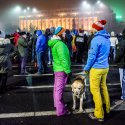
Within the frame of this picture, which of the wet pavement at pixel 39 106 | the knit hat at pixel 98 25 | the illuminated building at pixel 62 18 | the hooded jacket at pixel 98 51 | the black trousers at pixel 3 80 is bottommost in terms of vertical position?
the wet pavement at pixel 39 106

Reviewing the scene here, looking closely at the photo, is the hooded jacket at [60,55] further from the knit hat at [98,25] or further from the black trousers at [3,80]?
the black trousers at [3,80]

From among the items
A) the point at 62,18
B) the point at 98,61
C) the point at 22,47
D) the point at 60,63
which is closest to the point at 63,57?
the point at 60,63

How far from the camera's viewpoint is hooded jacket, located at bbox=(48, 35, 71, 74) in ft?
22.4

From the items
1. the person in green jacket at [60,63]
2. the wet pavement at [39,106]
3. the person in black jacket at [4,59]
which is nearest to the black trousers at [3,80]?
the person in black jacket at [4,59]

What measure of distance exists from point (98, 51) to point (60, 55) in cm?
83

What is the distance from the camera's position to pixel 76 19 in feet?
328

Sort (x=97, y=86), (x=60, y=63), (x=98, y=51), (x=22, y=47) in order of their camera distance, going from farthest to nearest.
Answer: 1. (x=22, y=47)
2. (x=60, y=63)
3. (x=97, y=86)
4. (x=98, y=51)

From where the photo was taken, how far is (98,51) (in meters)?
6.61

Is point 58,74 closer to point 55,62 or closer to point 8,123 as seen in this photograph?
point 55,62

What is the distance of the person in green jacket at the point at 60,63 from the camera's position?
6.85 meters

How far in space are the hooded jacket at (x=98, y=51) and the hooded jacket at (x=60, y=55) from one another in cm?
48

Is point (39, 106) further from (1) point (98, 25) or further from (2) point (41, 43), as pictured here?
(2) point (41, 43)

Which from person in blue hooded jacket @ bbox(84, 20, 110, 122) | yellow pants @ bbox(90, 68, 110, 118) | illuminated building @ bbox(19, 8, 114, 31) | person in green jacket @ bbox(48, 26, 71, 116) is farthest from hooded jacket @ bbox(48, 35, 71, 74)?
illuminated building @ bbox(19, 8, 114, 31)

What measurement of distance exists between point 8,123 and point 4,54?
3.38m
